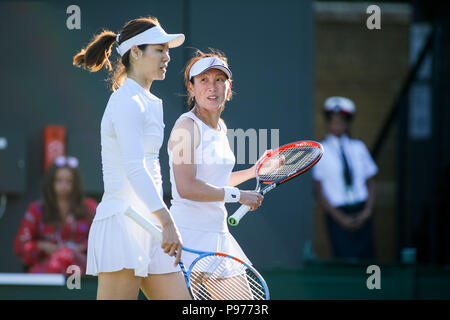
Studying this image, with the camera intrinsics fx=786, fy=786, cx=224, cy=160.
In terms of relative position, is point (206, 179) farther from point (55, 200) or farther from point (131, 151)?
point (55, 200)

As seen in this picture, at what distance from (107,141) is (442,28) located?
4.70m

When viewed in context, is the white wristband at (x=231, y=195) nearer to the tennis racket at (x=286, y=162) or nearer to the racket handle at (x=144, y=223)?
the tennis racket at (x=286, y=162)

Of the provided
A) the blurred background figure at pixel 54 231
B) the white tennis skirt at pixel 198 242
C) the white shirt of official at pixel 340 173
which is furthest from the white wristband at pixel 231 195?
the white shirt of official at pixel 340 173

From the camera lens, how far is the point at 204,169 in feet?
11.0

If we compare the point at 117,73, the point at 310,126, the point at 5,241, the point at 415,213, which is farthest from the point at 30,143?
the point at 415,213

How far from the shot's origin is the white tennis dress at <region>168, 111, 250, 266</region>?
3331 mm

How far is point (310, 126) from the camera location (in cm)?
598

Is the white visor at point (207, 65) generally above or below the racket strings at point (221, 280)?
above

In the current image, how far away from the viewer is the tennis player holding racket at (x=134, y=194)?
2.89 metres

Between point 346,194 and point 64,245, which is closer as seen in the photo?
point 64,245

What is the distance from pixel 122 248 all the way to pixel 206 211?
1.73ft

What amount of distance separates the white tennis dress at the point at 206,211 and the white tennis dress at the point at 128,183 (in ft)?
0.93

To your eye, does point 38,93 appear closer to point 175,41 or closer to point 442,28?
point 175,41

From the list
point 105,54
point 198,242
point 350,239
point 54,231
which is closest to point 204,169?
point 198,242
